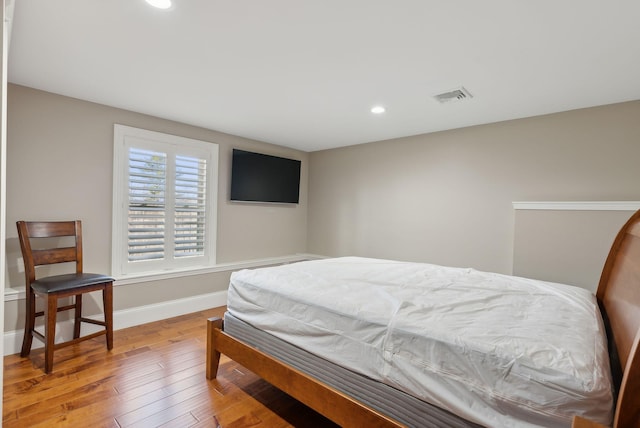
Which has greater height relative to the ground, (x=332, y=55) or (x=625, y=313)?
(x=332, y=55)

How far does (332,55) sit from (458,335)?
1.77 metres

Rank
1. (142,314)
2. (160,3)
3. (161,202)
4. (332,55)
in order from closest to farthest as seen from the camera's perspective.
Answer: (160,3), (332,55), (142,314), (161,202)

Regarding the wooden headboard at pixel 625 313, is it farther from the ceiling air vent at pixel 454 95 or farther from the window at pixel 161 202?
the window at pixel 161 202

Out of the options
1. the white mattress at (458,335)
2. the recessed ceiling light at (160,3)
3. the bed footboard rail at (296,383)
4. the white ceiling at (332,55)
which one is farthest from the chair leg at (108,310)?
the recessed ceiling light at (160,3)

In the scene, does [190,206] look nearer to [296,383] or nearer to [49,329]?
[49,329]

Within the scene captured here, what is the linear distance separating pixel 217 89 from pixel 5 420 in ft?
8.36

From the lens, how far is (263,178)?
14.4ft

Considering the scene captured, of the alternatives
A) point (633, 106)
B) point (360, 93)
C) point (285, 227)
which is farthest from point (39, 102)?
point (633, 106)

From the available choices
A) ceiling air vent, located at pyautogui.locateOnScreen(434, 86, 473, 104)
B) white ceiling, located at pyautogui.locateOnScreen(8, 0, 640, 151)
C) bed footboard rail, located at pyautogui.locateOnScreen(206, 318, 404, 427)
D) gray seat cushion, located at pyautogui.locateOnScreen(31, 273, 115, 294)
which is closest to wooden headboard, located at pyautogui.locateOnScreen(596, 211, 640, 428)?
bed footboard rail, located at pyautogui.locateOnScreen(206, 318, 404, 427)

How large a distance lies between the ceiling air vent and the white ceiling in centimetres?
7

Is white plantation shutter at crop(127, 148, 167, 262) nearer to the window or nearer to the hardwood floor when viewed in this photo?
the window

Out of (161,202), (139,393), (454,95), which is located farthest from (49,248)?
(454,95)

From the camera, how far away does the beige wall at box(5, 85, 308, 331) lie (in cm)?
258

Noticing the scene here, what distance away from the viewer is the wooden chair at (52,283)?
2.27 meters
